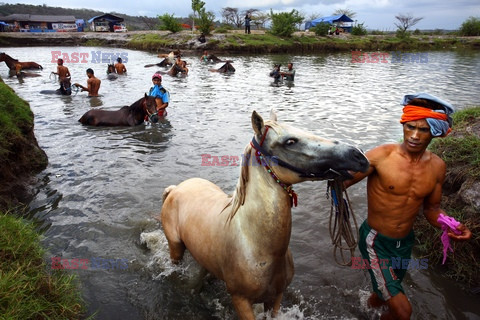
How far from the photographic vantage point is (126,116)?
1033 centimetres

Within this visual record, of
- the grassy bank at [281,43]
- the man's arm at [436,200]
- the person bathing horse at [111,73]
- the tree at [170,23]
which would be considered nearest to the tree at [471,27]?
the grassy bank at [281,43]

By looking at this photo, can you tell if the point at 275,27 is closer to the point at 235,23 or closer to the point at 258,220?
the point at 235,23

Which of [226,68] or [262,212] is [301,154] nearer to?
[262,212]

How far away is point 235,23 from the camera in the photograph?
68000 millimetres

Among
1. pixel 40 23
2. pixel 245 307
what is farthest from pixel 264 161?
pixel 40 23

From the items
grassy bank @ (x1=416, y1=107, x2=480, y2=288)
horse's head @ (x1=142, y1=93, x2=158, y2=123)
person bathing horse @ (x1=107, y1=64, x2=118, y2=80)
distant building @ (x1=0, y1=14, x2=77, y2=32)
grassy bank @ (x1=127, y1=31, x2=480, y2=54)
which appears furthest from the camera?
distant building @ (x1=0, y1=14, x2=77, y2=32)

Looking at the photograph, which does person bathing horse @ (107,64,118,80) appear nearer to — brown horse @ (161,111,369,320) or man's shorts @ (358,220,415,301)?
brown horse @ (161,111,369,320)

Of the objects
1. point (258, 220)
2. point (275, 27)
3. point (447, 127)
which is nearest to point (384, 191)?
point (447, 127)

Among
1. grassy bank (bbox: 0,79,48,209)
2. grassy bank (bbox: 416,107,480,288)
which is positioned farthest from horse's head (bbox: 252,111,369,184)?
grassy bank (bbox: 0,79,48,209)

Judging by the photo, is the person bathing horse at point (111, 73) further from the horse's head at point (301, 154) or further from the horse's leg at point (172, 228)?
the horse's head at point (301, 154)

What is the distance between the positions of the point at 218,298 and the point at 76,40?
5358 centimetres

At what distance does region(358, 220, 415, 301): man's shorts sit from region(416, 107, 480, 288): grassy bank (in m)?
1.41

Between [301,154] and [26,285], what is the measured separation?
2.47 metres

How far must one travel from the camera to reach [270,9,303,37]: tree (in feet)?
143
